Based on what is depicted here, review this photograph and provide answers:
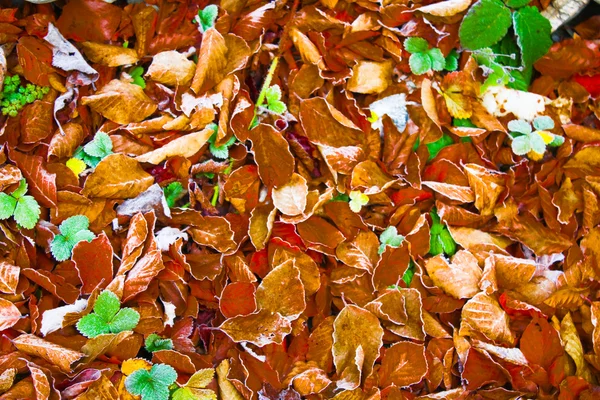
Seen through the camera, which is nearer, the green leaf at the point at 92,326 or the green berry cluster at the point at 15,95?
the green leaf at the point at 92,326

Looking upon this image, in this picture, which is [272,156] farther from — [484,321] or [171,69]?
[484,321]

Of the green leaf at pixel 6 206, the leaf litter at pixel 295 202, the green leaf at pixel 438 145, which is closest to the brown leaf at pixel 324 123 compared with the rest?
the leaf litter at pixel 295 202

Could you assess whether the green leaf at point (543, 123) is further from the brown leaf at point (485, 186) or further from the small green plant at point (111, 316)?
the small green plant at point (111, 316)

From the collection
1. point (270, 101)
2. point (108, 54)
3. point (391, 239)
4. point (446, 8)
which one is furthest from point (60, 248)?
point (446, 8)

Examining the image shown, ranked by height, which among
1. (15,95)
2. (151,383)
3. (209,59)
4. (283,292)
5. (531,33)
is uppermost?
(531,33)

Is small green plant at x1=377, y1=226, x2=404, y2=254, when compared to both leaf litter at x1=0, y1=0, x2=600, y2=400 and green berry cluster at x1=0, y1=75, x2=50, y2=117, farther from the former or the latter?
green berry cluster at x1=0, y1=75, x2=50, y2=117

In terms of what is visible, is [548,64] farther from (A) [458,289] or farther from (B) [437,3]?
(A) [458,289]

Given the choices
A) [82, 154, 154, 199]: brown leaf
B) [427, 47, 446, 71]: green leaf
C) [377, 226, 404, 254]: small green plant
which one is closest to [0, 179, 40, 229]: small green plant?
[82, 154, 154, 199]: brown leaf
